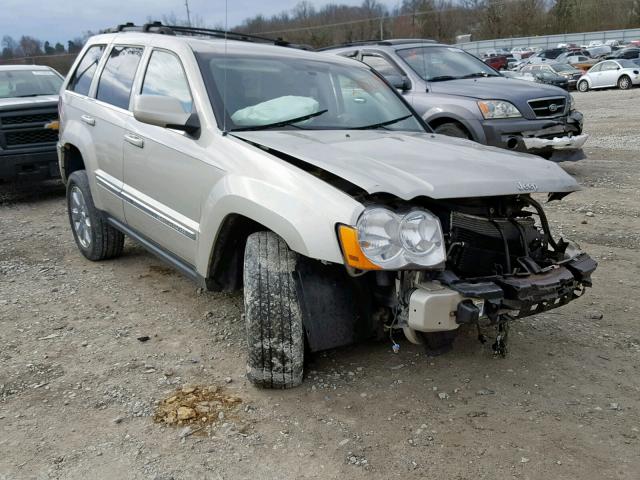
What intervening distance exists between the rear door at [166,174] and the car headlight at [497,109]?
4.57 metres

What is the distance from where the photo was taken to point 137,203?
14.1ft

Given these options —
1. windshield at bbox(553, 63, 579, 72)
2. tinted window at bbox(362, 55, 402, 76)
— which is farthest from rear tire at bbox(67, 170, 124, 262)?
windshield at bbox(553, 63, 579, 72)

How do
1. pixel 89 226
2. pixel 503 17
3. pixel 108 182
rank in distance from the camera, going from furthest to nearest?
pixel 503 17
pixel 89 226
pixel 108 182

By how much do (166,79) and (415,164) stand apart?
75.0 inches

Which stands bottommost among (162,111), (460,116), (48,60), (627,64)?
(460,116)

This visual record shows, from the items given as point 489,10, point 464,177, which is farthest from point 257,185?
point 489,10

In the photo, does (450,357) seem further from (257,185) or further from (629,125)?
(629,125)

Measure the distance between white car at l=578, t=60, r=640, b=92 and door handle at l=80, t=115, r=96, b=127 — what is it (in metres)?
26.5

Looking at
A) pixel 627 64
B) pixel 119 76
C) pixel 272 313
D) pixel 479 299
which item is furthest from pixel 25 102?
pixel 627 64

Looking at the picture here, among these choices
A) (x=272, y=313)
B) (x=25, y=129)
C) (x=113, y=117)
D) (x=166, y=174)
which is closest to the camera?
(x=272, y=313)

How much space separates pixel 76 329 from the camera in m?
4.13

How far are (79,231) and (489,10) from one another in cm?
7475

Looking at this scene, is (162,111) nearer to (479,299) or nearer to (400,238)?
(400,238)

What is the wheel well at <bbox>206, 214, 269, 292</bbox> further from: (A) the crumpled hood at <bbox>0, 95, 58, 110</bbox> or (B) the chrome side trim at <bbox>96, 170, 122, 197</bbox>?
(A) the crumpled hood at <bbox>0, 95, 58, 110</bbox>
